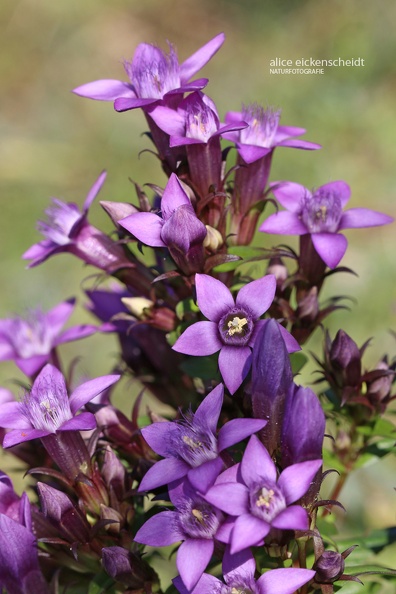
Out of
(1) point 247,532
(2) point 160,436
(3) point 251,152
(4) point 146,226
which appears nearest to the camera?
(1) point 247,532

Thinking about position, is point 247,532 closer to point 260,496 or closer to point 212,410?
point 260,496

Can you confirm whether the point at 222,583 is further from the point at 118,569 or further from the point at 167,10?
the point at 167,10

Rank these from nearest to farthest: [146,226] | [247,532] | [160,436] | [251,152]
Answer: [247,532], [160,436], [146,226], [251,152]

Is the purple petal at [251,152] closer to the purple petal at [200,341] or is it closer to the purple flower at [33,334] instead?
the purple petal at [200,341]

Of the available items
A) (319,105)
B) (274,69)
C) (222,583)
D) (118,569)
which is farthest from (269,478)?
(274,69)

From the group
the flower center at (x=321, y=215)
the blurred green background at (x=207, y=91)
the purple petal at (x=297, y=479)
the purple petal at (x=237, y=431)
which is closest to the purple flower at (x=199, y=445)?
the purple petal at (x=237, y=431)

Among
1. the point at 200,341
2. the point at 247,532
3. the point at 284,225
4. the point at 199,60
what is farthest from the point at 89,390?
the point at 199,60
